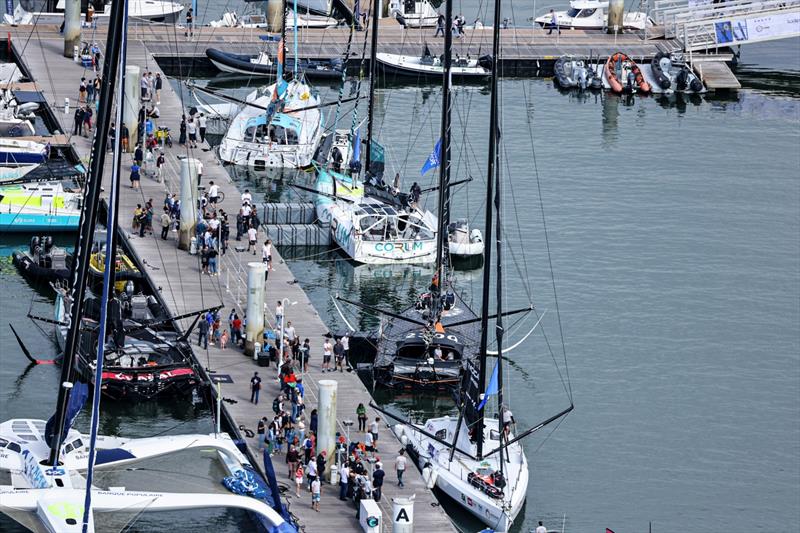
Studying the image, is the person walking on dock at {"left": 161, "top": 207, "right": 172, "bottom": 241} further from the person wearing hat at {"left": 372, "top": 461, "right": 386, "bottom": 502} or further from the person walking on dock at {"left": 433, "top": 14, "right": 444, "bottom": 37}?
the person walking on dock at {"left": 433, "top": 14, "right": 444, "bottom": 37}

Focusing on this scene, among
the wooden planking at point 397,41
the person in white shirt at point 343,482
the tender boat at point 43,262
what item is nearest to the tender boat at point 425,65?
the wooden planking at point 397,41

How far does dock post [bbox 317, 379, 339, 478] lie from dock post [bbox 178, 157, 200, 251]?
22255 mm

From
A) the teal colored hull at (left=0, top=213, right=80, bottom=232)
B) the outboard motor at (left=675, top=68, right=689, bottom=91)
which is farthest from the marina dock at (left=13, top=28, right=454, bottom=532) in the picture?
the outboard motor at (left=675, top=68, right=689, bottom=91)

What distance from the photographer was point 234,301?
7625 cm

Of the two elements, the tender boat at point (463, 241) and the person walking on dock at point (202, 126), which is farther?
the person walking on dock at point (202, 126)

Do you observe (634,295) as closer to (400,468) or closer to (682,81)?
(400,468)

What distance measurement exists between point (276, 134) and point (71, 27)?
64.0ft

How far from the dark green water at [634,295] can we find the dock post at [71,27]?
1846cm

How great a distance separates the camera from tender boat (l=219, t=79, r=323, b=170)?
97500 millimetres

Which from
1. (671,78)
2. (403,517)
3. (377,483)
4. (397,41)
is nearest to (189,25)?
(397,41)

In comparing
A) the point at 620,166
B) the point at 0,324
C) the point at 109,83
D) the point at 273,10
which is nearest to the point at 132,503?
the point at 109,83

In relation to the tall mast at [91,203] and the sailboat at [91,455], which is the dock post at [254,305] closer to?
the sailboat at [91,455]

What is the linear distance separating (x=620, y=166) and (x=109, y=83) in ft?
186

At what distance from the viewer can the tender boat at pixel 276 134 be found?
320 feet
